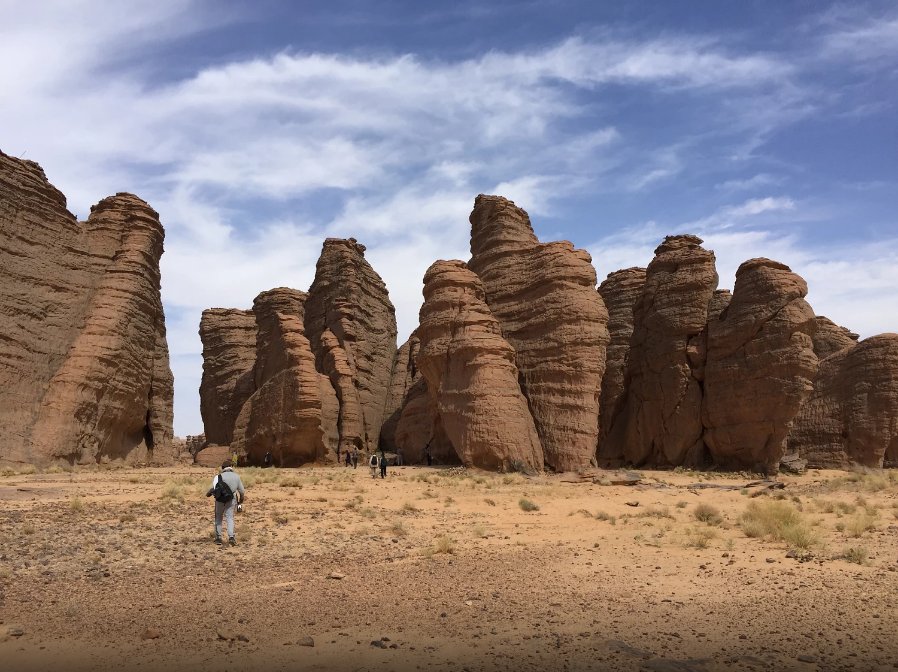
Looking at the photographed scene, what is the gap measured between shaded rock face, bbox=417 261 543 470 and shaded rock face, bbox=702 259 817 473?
38.1ft

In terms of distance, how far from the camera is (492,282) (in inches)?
1389

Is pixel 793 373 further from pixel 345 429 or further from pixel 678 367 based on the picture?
pixel 345 429

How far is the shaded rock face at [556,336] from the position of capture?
3008 cm

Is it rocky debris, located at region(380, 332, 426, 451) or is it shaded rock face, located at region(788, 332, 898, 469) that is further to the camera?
rocky debris, located at region(380, 332, 426, 451)

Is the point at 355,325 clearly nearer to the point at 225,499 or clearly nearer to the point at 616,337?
the point at 616,337

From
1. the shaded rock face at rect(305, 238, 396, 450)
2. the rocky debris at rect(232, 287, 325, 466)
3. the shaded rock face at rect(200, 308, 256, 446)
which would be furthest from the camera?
the shaded rock face at rect(200, 308, 256, 446)

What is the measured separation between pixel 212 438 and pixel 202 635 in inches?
2077

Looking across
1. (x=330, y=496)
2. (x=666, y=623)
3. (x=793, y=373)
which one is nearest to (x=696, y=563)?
(x=666, y=623)

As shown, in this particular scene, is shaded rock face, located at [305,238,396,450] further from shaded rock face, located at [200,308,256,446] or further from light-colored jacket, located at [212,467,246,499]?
light-colored jacket, located at [212,467,246,499]

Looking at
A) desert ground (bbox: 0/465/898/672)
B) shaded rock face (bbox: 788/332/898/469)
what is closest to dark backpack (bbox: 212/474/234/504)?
desert ground (bbox: 0/465/898/672)

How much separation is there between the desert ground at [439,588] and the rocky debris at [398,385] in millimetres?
29038

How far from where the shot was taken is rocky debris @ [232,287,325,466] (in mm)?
38531

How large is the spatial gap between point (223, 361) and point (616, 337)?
31920 millimetres

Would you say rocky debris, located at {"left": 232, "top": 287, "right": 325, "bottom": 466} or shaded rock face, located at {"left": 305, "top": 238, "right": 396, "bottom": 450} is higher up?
shaded rock face, located at {"left": 305, "top": 238, "right": 396, "bottom": 450}
